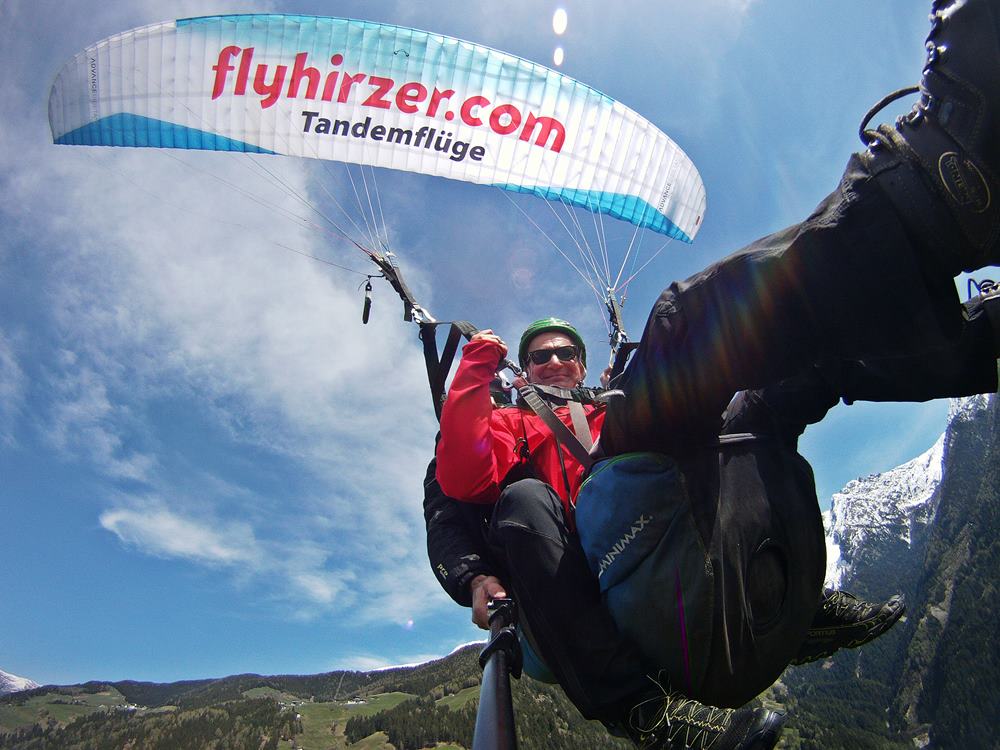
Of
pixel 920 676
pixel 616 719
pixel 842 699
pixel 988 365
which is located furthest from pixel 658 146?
pixel 842 699

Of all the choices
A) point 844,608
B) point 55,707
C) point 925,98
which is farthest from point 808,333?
point 55,707

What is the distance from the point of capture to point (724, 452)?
1.97m

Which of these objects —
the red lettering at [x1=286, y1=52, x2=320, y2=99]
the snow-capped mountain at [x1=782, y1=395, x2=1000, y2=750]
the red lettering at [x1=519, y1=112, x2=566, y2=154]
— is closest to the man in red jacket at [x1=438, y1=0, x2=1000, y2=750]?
the red lettering at [x1=519, y1=112, x2=566, y2=154]

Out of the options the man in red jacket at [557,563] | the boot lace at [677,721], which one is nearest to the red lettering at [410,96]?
the man in red jacket at [557,563]

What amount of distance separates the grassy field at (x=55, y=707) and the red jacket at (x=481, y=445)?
145884 mm

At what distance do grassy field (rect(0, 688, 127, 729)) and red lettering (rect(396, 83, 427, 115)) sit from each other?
14399cm

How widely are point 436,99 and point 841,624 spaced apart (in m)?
7.92

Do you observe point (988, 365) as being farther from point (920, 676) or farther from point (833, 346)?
point (920, 676)

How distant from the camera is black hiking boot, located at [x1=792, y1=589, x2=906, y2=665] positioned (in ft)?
9.52

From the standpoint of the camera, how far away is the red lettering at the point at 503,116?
7977mm

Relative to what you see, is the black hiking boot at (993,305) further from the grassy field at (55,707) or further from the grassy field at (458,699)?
the grassy field at (55,707)

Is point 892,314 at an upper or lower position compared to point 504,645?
upper

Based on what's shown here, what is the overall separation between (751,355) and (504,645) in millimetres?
1321

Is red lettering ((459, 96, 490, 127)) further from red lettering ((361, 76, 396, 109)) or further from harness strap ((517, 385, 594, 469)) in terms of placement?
harness strap ((517, 385, 594, 469))
